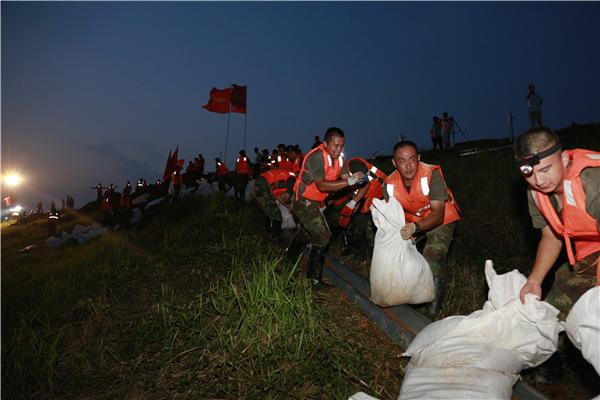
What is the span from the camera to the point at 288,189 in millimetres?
7062

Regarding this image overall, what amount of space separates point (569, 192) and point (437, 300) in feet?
5.14

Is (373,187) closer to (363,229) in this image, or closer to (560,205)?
(363,229)

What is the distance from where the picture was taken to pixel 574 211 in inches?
87.2

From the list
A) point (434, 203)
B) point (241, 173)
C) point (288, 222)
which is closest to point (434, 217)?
point (434, 203)

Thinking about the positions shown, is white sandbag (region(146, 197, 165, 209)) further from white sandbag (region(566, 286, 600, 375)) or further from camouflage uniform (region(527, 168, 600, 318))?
white sandbag (region(566, 286, 600, 375))

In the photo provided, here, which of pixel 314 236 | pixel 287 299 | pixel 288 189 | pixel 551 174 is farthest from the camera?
pixel 288 189

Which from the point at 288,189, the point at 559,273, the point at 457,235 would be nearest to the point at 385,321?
the point at 559,273

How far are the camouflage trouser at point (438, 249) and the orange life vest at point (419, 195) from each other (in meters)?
0.10

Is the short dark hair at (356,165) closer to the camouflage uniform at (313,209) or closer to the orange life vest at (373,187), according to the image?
the orange life vest at (373,187)

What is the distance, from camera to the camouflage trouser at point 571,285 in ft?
8.39

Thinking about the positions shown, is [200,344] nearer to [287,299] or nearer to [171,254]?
[287,299]

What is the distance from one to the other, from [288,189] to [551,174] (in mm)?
5193

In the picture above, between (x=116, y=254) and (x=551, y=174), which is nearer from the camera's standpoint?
(x=551, y=174)

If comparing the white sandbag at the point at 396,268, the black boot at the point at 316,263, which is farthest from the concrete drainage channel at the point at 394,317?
the black boot at the point at 316,263
